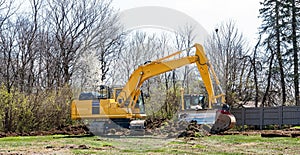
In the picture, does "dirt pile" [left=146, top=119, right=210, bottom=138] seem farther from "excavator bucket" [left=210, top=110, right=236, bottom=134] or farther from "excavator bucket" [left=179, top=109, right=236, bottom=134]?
"excavator bucket" [left=210, top=110, right=236, bottom=134]

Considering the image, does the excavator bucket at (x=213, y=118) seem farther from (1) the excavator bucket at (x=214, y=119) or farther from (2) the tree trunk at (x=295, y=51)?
(2) the tree trunk at (x=295, y=51)

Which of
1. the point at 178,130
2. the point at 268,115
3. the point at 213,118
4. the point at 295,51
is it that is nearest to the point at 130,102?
Answer: the point at 178,130

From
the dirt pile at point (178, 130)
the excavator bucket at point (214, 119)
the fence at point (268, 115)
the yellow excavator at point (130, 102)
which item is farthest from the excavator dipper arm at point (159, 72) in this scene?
the fence at point (268, 115)

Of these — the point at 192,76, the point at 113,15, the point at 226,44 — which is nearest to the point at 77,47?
the point at 113,15

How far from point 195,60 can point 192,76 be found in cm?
1818

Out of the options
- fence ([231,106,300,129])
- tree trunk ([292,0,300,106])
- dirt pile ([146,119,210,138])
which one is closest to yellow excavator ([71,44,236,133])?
dirt pile ([146,119,210,138])

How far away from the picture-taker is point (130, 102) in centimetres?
2086

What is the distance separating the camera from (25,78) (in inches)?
1190

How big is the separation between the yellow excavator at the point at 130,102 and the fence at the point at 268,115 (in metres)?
7.25

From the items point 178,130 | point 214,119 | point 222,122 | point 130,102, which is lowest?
point 178,130

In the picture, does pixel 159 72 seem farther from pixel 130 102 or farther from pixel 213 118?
pixel 213 118

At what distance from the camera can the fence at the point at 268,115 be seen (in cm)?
2728

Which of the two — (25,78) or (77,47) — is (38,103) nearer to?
(25,78)

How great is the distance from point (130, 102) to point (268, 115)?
1125 cm
